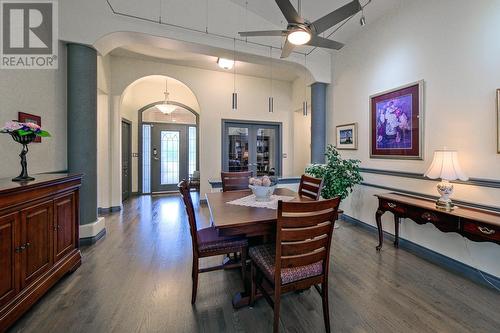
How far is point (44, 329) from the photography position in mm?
Result: 1597

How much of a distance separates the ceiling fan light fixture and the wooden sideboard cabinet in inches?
104

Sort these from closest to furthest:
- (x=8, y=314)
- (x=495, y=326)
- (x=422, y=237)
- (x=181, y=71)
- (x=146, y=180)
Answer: (x=8, y=314), (x=495, y=326), (x=422, y=237), (x=181, y=71), (x=146, y=180)

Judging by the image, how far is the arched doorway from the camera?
6.54m

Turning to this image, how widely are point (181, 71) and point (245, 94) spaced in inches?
63.6

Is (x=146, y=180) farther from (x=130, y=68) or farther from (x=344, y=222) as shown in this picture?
(x=344, y=222)

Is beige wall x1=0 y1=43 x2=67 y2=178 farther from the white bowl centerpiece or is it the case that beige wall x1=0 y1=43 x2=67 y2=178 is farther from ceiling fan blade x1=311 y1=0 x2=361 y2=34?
ceiling fan blade x1=311 y1=0 x2=361 y2=34

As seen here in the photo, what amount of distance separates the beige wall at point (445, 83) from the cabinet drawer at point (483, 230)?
1.51 ft

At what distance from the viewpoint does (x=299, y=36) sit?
231 cm

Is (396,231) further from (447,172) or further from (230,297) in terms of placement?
(230,297)

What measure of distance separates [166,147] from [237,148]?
244 cm

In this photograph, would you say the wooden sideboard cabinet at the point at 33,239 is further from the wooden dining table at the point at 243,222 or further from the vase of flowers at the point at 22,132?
the wooden dining table at the point at 243,222

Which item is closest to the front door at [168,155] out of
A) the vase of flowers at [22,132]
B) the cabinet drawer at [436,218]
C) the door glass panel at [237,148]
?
the door glass panel at [237,148]

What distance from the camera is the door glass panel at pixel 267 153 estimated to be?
243 inches

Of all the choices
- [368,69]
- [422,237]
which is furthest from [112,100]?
[422,237]
